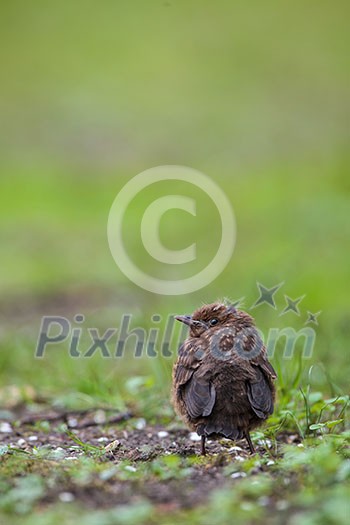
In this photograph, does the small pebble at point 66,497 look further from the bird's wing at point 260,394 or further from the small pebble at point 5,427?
the small pebble at point 5,427

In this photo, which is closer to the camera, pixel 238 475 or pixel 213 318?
pixel 238 475

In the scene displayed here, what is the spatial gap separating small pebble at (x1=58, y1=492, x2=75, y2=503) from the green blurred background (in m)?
2.20

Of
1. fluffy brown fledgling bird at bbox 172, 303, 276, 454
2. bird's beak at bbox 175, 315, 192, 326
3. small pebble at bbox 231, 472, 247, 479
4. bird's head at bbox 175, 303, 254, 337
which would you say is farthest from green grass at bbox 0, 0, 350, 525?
bird's beak at bbox 175, 315, 192, 326

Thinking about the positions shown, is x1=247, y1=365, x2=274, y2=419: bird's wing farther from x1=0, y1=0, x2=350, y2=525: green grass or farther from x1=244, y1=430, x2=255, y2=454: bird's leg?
x1=0, y1=0, x2=350, y2=525: green grass

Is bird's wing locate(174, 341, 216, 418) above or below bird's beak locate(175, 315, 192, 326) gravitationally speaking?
below

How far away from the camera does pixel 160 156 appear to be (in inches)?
709

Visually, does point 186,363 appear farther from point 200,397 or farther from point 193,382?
point 200,397

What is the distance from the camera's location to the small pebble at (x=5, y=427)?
5.71 meters

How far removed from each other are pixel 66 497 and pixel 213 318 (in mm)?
1605

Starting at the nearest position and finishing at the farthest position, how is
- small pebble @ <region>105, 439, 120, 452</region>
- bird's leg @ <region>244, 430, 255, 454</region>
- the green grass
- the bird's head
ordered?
1. the green grass
2. bird's leg @ <region>244, 430, 255, 454</region>
3. small pebble @ <region>105, 439, 120, 452</region>
4. the bird's head

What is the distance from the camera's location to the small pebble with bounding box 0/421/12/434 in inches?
225

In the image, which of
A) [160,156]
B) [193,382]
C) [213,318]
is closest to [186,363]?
[193,382]

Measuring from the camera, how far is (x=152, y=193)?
14961 millimetres

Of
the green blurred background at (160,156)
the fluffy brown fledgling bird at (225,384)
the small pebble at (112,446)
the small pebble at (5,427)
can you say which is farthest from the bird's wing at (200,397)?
the small pebble at (5,427)
